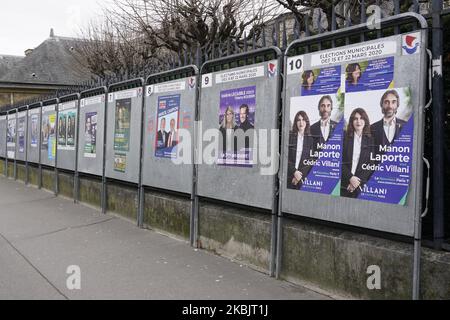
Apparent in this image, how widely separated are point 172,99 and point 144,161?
1270 mm

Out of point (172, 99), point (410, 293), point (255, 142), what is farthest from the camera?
point (172, 99)

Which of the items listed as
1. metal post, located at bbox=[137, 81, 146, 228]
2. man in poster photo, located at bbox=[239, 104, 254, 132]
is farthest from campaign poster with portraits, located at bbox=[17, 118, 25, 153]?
man in poster photo, located at bbox=[239, 104, 254, 132]

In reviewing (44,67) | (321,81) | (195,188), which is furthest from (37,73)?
(321,81)

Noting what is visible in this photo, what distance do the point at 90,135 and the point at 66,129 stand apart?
1784mm

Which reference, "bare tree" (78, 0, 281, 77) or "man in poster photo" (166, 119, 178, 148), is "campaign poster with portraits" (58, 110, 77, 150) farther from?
"man in poster photo" (166, 119, 178, 148)

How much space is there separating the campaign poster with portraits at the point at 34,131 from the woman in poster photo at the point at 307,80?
1099 centimetres

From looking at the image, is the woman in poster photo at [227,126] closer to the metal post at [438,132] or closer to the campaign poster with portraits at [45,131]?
the metal post at [438,132]

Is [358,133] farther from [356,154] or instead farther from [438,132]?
[438,132]

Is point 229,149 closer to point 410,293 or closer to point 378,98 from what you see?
point 378,98

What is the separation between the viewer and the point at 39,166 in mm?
13586

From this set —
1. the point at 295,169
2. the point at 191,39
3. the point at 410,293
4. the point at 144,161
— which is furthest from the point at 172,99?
the point at 191,39

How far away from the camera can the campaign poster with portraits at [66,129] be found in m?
11.0

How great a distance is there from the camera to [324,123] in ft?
14.8

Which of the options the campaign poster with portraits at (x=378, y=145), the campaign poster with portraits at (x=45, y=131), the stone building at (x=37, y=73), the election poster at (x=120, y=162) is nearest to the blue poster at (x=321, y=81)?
the campaign poster with portraits at (x=378, y=145)
